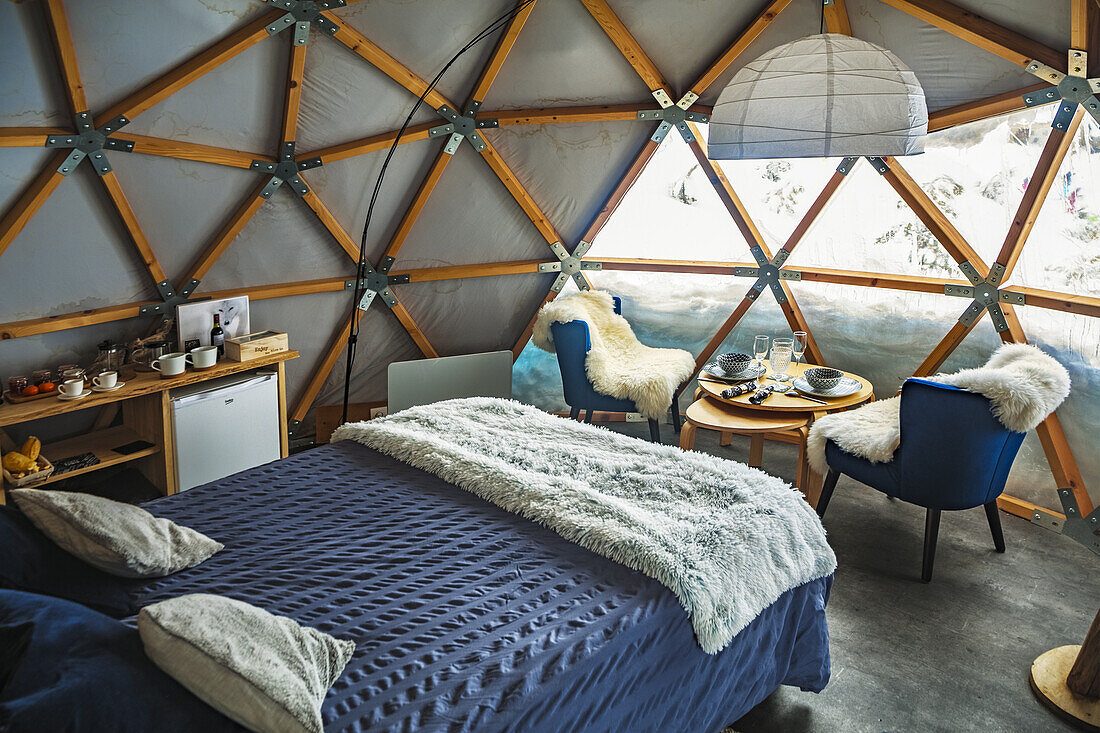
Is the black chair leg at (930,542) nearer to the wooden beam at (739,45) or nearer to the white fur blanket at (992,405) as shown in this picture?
the white fur blanket at (992,405)

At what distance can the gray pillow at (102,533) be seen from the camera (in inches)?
80.9

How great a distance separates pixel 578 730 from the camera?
73.8 inches

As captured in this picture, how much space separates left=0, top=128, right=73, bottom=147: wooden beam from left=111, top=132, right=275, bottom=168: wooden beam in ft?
0.96

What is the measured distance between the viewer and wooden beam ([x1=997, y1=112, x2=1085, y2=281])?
13.8 feet

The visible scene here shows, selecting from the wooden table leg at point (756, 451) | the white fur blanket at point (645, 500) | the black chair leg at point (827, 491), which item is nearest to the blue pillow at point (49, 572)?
the white fur blanket at point (645, 500)

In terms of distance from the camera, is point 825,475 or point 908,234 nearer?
point 825,475

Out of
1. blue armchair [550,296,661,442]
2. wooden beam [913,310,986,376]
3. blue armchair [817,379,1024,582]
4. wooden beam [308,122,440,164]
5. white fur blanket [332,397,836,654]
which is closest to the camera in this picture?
white fur blanket [332,397,836,654]

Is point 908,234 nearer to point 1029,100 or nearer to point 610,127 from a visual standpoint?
point 1029,100

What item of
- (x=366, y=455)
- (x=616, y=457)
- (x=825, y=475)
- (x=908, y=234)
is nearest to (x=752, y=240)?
(x=908, y=234)

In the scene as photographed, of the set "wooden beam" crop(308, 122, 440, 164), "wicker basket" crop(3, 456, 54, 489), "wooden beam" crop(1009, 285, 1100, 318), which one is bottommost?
"wicker basket" crop(3, 456, 54, 489)

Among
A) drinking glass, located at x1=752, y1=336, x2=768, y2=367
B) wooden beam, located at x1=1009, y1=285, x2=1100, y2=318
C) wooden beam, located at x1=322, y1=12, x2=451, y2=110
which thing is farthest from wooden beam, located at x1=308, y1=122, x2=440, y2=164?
wooden beam, located at x1=1009, y1=285, x2=1100, y2=318

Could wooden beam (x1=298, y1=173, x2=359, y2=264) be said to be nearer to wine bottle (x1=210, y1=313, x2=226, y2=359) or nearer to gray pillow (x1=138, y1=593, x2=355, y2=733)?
wine bottle (x1=210, y1=313, x2=226, y2=359)

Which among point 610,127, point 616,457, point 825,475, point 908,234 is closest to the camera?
point 616,457

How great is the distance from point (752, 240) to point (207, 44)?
11.8 ft
